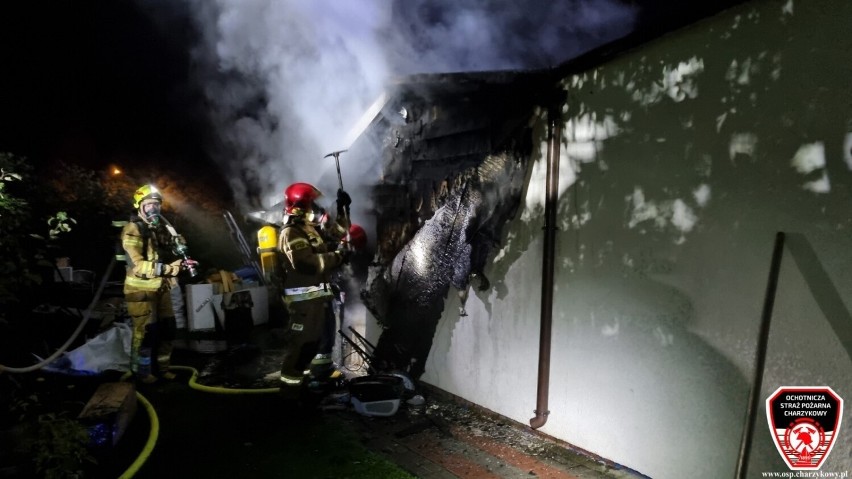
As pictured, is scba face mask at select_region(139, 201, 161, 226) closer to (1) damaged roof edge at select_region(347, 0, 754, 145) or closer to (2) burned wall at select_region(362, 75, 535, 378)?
(2) burned wall at select_region(362, 75, 535, 378)

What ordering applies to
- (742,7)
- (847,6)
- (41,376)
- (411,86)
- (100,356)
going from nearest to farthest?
(847,6)
(742,7)
(411,86)
(41,376)
(100,356)

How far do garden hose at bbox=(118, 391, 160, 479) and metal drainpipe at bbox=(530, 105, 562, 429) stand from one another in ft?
12.2

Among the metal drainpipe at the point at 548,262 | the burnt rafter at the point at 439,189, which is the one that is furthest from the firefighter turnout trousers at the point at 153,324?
the metal drainpipe at the point at 548,262

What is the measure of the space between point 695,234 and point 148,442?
5.33 meters

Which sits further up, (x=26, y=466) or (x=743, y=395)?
(x=743, y=395)

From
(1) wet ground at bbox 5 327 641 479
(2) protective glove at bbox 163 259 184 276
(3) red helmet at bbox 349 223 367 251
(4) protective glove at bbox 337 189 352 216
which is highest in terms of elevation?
(4) protective glove at bbox 337 189 352 216

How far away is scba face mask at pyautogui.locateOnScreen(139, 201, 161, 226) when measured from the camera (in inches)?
254

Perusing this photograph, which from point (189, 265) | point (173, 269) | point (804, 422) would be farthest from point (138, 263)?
point (804, 422)

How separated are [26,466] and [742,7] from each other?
6.53m

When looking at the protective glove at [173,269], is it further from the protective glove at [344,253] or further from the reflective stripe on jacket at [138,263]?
the protective glove at [344,253]

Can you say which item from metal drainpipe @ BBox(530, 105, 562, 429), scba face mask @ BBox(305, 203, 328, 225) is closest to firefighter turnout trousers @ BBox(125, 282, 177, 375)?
scba face mask @ BBox(305, 203, 328, 225)

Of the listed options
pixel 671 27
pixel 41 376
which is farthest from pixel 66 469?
pixel 671 27

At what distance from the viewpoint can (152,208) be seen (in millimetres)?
6473

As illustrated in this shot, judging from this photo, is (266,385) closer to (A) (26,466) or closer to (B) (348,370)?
(B) (348,370)
